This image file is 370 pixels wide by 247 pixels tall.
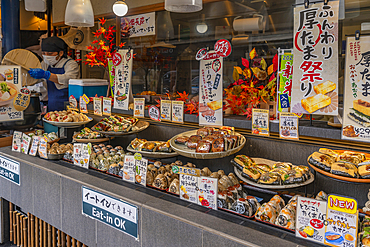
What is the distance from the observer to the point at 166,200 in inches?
67.8

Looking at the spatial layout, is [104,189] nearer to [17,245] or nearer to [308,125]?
[308,125]

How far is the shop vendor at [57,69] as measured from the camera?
3695 mm

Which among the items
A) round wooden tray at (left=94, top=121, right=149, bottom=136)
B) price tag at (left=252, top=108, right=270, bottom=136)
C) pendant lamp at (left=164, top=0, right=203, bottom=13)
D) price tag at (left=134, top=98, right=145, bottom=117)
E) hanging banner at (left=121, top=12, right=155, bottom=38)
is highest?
hanging banner at (left=121, top=12, right=155, bottom=38)

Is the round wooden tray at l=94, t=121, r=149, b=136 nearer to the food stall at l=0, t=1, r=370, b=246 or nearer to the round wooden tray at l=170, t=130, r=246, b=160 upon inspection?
the food stall at l=0, t=1, r=370, b=246

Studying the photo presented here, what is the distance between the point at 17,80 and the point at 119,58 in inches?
50.8

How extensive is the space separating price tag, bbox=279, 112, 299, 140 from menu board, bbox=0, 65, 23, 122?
2866mm

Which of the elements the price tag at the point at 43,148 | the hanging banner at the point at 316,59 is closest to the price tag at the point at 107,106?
the price tag at the point at 43,148

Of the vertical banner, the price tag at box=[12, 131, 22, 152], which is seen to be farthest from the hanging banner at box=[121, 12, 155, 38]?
the vertical banner

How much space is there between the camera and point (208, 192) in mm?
1578

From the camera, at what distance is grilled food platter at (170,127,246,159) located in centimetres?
182

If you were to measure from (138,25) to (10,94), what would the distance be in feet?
6.68

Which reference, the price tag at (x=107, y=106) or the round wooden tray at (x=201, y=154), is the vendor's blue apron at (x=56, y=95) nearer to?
the price tag at (x=107, y=106)

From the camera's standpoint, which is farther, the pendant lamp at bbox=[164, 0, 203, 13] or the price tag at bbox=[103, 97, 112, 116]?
the price tag at bbox=[103, 97, 112, 116]

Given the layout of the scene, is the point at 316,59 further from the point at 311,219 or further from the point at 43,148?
the point at 43,148
